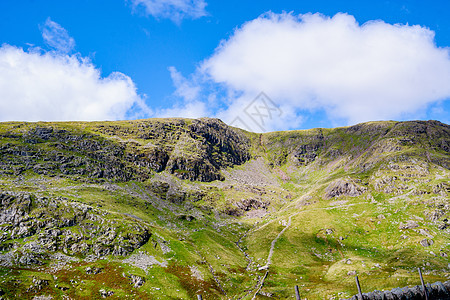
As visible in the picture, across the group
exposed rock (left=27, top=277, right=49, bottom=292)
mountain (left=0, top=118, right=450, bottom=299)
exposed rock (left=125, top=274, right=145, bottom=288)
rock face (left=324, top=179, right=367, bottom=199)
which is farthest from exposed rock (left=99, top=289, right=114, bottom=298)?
rock face (left=324, top=179, right=367, bottom=199)

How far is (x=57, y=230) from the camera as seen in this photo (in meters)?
90.8

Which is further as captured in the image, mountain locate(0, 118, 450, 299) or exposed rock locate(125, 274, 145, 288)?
exposed rock locate(125, 274, 145, 288)

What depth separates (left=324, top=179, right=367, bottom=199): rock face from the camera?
163000 mm

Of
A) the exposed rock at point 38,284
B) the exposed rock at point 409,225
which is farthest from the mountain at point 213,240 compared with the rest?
the exposed rock at point 409,225

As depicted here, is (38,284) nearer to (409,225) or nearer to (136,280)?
(136,280)

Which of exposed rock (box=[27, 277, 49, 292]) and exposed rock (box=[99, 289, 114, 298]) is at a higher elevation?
exposed rock (box=[27, 277, 49, 292])

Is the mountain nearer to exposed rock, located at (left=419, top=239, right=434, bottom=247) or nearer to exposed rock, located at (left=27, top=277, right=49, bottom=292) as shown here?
exposed rock, located at (left=27, top=277, right=49, bottom=292)

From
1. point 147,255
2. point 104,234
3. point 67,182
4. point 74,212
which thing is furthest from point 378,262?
point 67,182

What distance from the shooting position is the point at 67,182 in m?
167

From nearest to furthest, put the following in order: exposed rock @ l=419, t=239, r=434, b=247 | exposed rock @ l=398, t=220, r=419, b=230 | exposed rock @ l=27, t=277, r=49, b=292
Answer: exposed rock @ l=27, t=277, r=49, b=292, exposed rock @ l=419, t=239, r=434, b=247, exposed rock @ l=398, t=220, r=419, b=230

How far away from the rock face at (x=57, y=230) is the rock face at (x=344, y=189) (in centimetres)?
12740

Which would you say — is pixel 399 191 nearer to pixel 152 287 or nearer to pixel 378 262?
pixel 378 262

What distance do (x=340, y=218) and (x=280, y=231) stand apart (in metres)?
34.4

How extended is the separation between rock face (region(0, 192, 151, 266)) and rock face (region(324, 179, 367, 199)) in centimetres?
12740
